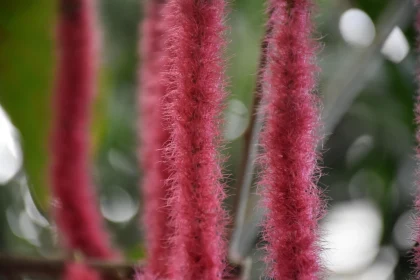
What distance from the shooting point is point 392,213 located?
0.60 metres

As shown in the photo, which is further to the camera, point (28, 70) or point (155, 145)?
point (28, 70)

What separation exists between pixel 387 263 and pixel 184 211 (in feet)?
1.28

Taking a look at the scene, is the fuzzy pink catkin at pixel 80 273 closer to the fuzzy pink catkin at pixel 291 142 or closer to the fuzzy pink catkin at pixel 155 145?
the fuzzy pink catkin at pixel 155 145

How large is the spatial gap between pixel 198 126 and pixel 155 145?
0.33 feet

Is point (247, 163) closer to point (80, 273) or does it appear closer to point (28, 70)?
point (80, 273)

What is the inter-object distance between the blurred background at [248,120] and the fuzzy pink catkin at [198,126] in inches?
4.7

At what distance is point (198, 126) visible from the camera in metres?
0.21

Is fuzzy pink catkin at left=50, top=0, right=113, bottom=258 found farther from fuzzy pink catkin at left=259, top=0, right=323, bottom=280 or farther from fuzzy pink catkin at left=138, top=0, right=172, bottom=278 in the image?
fuzzy pink catkin at left=259, top=0, right=323, bottom=280

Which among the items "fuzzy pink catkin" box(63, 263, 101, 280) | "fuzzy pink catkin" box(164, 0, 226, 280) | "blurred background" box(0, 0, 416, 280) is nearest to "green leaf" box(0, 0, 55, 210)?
"blurred background" box(0, 0, 416, 280)

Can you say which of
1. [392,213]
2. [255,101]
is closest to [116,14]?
[392,213]

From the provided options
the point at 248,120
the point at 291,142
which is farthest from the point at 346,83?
the point at 291,142

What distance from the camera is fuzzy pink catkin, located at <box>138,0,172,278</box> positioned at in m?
0.28

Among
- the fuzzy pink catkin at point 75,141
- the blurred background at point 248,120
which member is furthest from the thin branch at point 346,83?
the fuzzy pink catkin at point 75,141

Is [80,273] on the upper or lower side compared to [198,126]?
lower
